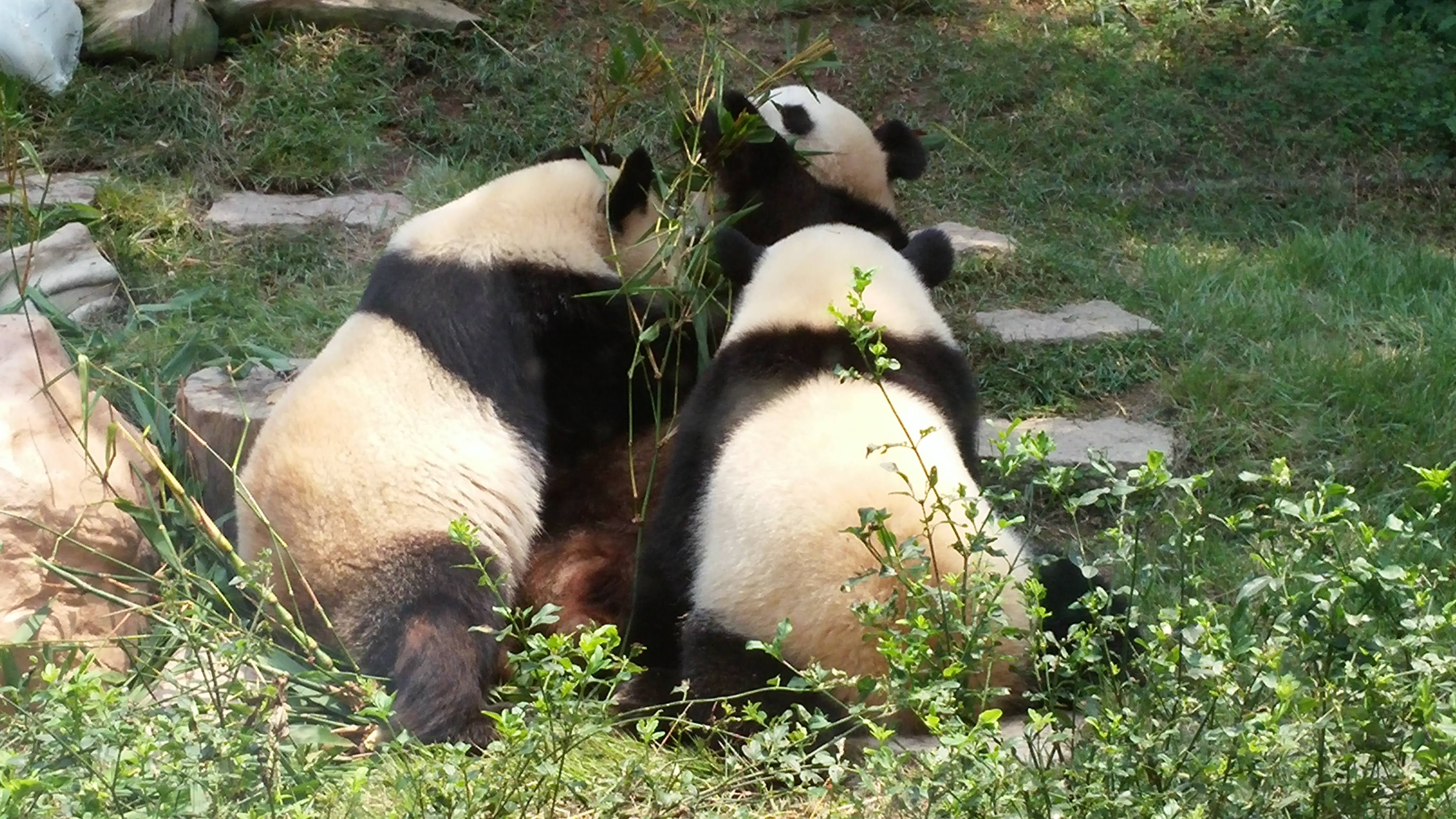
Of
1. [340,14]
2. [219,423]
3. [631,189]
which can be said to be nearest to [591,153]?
[631,189]

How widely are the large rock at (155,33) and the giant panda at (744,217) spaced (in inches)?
137

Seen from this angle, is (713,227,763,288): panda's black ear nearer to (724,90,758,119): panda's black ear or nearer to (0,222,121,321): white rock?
(724,90,758,119): panda's black ear

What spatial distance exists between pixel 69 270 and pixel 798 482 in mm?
3791

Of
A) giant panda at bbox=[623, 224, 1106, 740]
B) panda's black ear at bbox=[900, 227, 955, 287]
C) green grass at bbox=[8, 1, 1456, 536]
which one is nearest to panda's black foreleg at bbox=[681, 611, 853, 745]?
giant panda at bbox=[623, 224, 1106, 740]

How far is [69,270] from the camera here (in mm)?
5363

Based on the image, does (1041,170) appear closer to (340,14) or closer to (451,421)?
(340,14)

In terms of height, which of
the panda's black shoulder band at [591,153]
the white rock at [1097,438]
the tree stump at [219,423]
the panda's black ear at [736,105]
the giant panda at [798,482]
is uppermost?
the panda's black ear at [736,105]

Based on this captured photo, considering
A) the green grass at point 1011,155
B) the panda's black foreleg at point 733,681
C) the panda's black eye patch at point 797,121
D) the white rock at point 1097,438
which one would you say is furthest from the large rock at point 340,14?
the panda's black foreleg at point 733,681

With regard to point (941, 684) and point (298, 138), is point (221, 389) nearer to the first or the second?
point (298, 138)

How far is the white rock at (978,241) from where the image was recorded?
534 cm

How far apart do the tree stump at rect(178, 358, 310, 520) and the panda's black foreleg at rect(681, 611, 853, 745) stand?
160cm

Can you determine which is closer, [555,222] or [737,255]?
[737,255]

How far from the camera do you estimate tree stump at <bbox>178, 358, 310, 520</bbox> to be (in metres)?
3.95

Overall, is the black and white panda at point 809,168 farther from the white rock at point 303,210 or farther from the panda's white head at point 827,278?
the white rock at point 303,210
